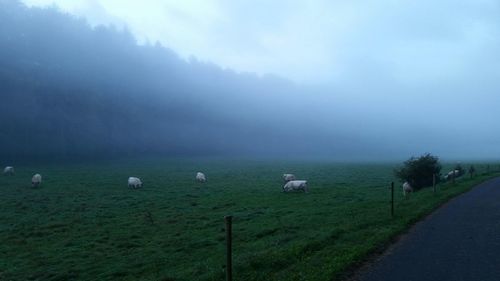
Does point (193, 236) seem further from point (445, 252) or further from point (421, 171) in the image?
point (421, 171)

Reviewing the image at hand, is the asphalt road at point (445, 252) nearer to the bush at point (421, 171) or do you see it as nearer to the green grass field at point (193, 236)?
the green grass field at point (193, 236)

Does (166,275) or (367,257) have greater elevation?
(367,257)

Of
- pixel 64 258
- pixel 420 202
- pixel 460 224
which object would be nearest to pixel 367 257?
pixel 460 224

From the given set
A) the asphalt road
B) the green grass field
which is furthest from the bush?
the asphalt road

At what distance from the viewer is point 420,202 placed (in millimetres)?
26391

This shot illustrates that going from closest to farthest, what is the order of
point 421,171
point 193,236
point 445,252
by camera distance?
point 445,252, point 193,236, point 421,171

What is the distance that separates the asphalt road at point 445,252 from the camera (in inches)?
436

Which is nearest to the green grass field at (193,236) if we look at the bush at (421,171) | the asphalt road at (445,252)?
the asphalt road at (445,252)

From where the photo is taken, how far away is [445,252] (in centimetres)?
1346

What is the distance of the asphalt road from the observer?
11.1 meters

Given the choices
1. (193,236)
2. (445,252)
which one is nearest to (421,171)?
(193,236)

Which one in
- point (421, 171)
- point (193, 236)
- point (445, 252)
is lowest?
point (193, 236)

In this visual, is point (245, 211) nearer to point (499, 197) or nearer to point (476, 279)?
point (499, 197)

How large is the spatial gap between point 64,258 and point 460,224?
16.2m
